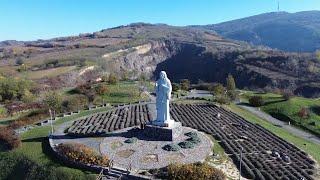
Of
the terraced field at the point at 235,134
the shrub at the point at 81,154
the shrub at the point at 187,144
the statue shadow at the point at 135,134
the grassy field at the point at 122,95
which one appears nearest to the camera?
the terraced field at the point at 235,134

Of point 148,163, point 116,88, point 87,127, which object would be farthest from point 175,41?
point 148,163

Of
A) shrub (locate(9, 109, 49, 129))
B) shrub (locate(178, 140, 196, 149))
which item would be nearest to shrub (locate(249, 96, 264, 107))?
shrub (locate(178, 140, 196, 149))

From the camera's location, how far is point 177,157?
3656 centimetres

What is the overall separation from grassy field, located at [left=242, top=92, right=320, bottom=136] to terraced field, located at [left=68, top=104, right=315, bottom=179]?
26.1 feet

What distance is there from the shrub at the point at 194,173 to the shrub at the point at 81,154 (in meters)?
6.05

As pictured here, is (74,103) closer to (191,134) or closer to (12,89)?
(12,89)

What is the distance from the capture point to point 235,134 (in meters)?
45.3

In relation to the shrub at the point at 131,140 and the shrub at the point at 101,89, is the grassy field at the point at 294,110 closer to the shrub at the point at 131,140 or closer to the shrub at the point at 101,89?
the shrub at the point at 131,140

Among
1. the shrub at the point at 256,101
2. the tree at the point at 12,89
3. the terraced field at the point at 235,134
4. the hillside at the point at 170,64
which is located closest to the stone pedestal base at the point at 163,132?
the terraced field at the point at 235,134

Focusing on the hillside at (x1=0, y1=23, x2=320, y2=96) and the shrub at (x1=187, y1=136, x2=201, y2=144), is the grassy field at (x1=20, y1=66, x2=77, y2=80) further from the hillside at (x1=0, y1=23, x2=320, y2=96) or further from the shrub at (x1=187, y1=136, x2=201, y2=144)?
the shrub at (x1=187, y1=136, x2=201, y2=144)

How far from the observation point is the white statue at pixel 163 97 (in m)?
41.6

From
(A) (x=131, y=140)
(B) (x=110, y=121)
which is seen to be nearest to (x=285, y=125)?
(B) (x=110, y=121)

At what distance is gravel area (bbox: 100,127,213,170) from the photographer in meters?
35.3

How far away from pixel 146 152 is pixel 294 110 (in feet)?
101
